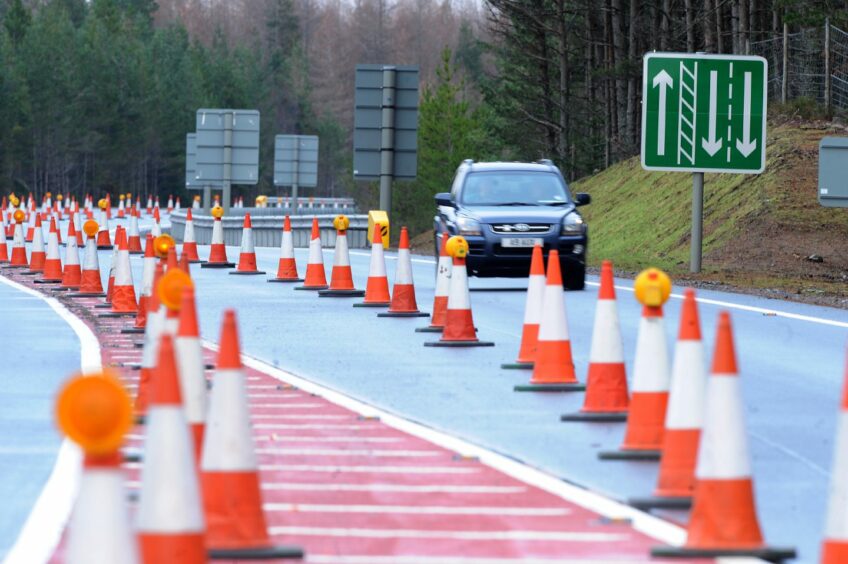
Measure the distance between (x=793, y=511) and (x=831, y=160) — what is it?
1886 centimetres

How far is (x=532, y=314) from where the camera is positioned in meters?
13.3

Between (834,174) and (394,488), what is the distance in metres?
18.8

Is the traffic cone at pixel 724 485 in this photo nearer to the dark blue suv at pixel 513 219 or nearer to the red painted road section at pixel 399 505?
the red painted road section at pixel 399 505

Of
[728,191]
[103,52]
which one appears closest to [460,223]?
[728,191]

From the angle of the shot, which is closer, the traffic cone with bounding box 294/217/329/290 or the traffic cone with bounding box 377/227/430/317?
the traffic cone with bounding box 377/227/430/317

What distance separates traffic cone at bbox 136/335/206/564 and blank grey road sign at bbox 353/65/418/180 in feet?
91.0

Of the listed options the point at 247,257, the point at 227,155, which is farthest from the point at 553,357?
the point at 227,155

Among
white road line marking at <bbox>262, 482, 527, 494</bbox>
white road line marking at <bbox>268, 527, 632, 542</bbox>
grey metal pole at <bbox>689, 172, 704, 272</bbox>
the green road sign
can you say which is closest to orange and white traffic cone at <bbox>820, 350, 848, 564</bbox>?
white road line marking at <bbox>268, 527, 632, 542</bbox>

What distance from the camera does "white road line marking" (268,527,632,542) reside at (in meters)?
6.97

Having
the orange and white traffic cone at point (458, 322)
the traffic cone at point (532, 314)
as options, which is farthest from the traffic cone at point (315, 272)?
the traffic cone at point (532, 314)

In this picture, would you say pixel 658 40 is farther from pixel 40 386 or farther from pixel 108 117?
pixel 108 117

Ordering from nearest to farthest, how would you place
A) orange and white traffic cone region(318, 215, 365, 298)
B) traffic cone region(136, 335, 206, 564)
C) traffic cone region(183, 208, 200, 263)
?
traffic cone region(136, 335, 206, 564), orange and white traffic cone region(318, 215, 365, 298), traffic cone region(183, 208, 200, 263)

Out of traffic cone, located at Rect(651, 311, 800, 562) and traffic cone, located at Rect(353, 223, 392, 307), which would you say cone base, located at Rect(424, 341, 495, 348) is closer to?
traffic cone, located at Rect(353, 223, 392, 307)

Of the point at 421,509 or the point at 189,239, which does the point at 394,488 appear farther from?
the point at 189,239
